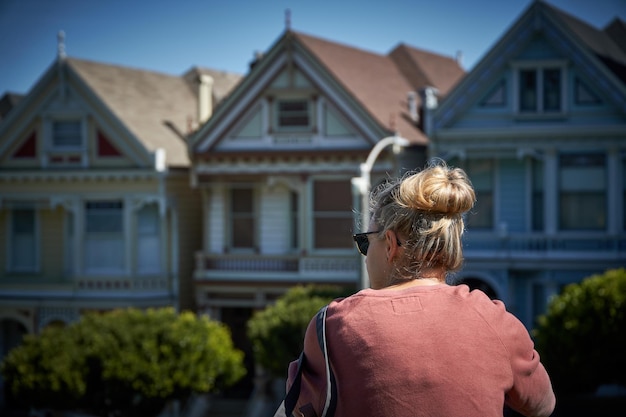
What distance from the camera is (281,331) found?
20922 mm

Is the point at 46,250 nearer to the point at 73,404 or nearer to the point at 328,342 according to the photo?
the point at 73,404

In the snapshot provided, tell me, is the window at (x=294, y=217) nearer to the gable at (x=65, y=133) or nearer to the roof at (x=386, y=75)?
the roof at (x=386, y=75)

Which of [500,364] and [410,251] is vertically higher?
[410,251]

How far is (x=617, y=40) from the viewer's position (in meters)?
26.4

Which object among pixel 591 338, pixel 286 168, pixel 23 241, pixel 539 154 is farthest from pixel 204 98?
pixel 591 338

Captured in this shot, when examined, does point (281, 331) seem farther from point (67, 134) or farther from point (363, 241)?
point (363, 241)

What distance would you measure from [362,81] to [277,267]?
5.58m

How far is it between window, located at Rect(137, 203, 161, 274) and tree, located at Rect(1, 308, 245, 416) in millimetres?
5366


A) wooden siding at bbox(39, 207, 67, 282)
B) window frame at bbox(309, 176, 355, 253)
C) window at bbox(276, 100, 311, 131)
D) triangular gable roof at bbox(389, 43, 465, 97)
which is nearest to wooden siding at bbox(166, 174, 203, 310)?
wooden siding at bbox(39, 207, 67, 282)

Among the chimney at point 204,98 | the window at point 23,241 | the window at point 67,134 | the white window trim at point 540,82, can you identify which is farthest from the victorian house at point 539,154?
the window at point 23,241

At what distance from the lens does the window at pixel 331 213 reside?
963 inches

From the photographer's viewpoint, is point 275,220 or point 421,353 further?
point 275,220

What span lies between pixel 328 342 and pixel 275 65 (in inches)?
861

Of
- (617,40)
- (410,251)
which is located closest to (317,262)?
(617,40)
